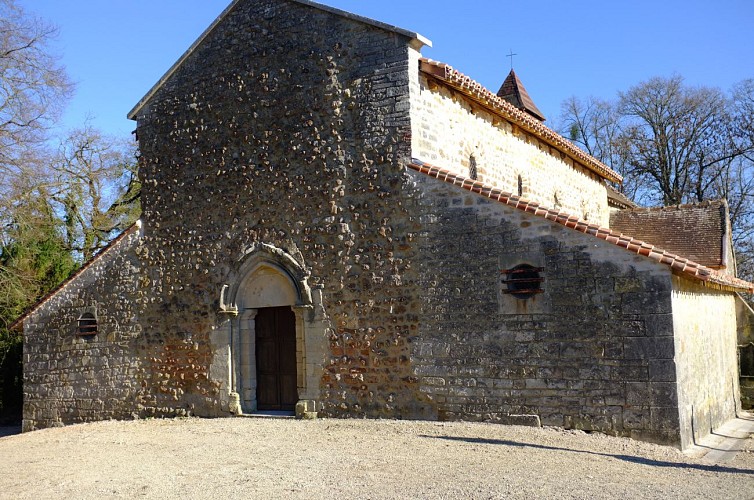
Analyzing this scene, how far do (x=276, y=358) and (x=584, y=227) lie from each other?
6.24 meters

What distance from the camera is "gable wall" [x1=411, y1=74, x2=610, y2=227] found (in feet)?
39.4

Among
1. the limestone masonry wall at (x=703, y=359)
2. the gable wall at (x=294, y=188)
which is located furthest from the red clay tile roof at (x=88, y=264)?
the limestone masonry wall at (x=703, y=359)

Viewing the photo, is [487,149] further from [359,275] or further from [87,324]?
[87,324]

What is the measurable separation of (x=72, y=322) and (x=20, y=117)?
5.07 metres

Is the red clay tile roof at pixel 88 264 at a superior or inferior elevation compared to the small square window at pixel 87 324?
superior

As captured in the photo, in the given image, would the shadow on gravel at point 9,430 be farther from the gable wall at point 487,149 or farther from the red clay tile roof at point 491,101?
the red clay tile roof at point 491,101

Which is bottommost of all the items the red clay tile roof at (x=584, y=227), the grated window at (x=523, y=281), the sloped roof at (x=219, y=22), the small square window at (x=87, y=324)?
Result: the small square window at (x=87, y=324)

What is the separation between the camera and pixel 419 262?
11336 mm

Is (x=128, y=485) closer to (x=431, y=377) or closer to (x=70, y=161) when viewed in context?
(x=431, y=377)

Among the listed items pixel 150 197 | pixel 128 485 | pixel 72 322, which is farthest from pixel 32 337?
pixel 128 485

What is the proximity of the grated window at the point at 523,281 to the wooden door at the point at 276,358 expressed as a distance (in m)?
4.42

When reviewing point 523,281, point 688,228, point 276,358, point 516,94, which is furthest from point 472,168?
point 516,94

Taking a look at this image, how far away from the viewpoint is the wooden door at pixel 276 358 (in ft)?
42.9

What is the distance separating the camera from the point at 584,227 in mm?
9875
